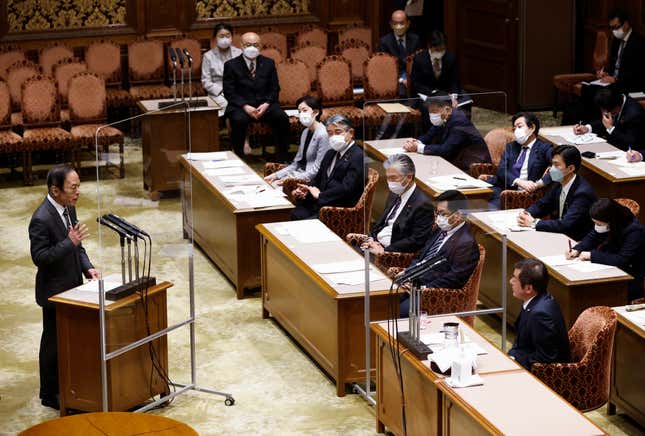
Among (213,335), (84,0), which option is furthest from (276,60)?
(213,335)

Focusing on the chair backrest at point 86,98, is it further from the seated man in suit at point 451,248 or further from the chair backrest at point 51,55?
the seated man in suit at point 451,248

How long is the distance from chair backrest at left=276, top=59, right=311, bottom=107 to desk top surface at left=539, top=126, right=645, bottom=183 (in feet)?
10.7

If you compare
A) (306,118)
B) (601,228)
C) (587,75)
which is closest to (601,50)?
(587,75)

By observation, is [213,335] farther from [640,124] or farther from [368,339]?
[640,124]

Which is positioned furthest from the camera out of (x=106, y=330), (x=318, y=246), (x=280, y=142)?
(x=280, y=142)

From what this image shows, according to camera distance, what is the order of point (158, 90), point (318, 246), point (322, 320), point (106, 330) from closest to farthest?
point (106, 330) < point (322, 320) < point (318, 246) < point (158, 90)

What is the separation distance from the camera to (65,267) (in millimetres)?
7902

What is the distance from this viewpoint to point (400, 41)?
14914 millimetres

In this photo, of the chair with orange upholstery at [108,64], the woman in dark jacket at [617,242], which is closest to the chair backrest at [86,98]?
the chair with orange upholstery at [108,64]

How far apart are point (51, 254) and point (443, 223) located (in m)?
2.43

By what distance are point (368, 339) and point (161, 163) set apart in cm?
400

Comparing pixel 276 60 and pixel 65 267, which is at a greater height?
pixel 276 60

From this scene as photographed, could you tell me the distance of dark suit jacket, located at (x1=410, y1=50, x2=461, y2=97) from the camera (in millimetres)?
13945

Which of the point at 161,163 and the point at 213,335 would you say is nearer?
the point at 213,335
